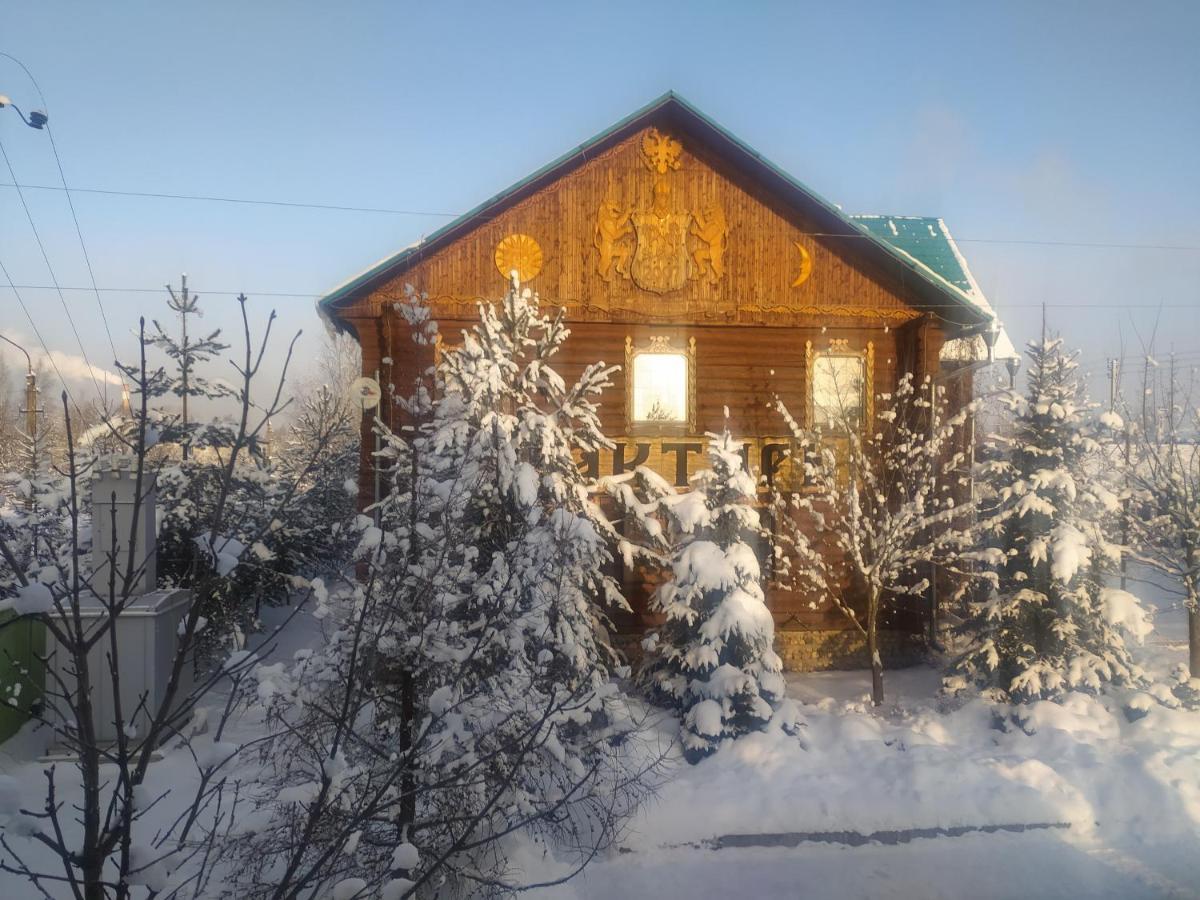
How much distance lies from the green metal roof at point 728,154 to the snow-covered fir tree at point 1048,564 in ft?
7.08

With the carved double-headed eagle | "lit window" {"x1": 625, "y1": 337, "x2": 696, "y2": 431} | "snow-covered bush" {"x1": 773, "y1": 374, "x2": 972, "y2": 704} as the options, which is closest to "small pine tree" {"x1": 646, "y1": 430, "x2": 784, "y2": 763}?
"snow-covered bush" {"x1": 773, "y1": 374, "x2": 972, "y2": 704}

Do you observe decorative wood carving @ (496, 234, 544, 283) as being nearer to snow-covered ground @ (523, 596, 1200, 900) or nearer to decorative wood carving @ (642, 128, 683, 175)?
decorative wood carving @ (642, 128, 683, 175)

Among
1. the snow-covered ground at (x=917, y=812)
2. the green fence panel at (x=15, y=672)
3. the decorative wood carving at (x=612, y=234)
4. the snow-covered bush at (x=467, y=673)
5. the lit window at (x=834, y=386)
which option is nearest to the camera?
the snow-covered bush at (x=467, y=673)

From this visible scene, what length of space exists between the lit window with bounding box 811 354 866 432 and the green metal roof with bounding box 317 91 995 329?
1.64m

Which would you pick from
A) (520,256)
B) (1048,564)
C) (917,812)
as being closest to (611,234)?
(520,256)

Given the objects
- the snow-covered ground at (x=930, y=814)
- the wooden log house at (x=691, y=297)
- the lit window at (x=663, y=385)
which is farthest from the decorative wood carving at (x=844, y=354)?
the snow-covered ground at (x=930, y=814)

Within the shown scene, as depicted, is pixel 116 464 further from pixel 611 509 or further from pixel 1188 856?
pixel 1188 856

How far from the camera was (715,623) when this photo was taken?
928 centimetres

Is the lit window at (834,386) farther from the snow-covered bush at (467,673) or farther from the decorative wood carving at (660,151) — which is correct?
the snow-covered bush at (467,673)

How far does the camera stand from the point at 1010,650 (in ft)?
34.5

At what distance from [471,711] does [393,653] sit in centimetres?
69

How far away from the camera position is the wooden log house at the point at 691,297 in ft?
40.8

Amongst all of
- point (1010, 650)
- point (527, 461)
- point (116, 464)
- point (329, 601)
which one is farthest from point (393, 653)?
point (1010, 650)

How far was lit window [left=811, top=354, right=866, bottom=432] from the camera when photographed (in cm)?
1313
